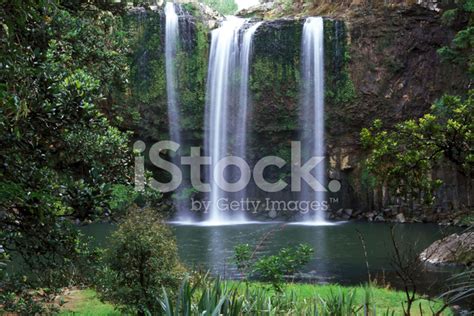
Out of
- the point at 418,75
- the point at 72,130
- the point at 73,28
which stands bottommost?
the point at 72,130

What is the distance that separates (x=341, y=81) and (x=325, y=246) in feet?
42.6

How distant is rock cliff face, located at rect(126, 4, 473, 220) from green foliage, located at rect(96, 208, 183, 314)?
71.8 feet

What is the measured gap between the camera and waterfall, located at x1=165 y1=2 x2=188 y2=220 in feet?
101

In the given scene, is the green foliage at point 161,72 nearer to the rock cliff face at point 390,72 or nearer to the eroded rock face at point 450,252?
the rock cliff face at point 390,72

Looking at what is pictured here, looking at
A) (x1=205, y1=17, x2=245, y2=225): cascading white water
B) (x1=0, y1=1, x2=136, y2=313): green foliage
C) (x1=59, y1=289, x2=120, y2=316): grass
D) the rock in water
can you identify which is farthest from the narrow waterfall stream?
(x1=0, y1=1, x2=136, y2=313): green foliage

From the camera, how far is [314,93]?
97.2ft

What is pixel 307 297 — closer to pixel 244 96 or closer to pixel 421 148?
pixel 421 148

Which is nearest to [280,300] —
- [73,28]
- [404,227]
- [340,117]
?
[73,28]

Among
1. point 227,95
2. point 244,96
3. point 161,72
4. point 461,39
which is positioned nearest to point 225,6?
point 161,72

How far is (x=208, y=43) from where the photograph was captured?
101 ft

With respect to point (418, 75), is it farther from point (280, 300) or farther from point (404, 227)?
point (280, 300)

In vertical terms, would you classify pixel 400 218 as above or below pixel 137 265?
below

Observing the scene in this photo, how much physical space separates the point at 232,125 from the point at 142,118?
17.0 feet

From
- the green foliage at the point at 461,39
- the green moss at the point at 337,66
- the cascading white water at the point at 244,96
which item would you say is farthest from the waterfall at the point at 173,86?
the green foliage at the point at 461,39
